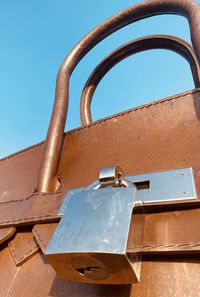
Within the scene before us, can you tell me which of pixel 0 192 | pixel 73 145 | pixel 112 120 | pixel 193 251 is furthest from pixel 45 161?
pixel 193 251

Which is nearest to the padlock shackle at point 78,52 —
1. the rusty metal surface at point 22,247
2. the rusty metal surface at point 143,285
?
the rusty metal surface at point 22,247

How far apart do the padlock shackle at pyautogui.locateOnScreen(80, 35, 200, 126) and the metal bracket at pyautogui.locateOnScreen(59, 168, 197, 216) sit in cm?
49

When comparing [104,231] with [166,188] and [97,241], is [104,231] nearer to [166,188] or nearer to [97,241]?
[97,241]

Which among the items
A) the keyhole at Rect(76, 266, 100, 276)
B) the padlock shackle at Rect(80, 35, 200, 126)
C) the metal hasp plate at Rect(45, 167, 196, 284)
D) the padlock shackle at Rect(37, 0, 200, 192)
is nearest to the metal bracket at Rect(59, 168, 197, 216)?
the metal hasp plate at Rect(45, 167, 196, 284)

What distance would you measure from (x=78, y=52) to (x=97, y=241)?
26.6 inches

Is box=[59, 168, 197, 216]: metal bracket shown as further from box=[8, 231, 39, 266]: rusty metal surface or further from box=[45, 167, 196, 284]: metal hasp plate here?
box=[8, 231, 39, 266]: rusty metal surface

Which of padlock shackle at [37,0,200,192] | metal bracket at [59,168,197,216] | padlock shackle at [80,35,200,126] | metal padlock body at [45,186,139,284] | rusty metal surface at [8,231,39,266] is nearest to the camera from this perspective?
metal padlock body at [45,186,139,284]

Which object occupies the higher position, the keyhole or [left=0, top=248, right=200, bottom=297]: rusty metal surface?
the keyhole

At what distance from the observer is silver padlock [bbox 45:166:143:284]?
0.33 metres

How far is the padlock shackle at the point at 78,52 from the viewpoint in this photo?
66 cm

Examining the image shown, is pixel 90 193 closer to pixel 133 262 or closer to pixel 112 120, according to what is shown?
pixel 133 262

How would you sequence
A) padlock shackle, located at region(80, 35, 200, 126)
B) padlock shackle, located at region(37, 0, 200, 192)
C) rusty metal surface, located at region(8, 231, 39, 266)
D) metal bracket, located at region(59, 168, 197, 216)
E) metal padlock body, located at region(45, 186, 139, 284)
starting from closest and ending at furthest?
metal padlock body, located at region(45, 186, 139, 284)
metal bracket, located at region(59, 168, 197, 216)
rusty metal surface, located at region(8, 231, 39, 266)
padlock shackle, located at region(37, 0, 200, 192)
padlock shackle, located at region(80, 35, 200, 126)

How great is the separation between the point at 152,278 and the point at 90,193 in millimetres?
166

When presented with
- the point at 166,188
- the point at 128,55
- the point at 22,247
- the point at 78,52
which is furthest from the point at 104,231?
the point at 128,55
